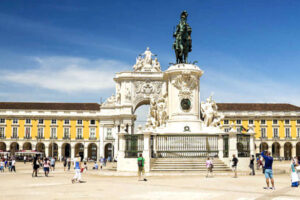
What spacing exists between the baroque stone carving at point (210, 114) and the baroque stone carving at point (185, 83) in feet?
4.31

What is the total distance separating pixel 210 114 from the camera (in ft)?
77.8

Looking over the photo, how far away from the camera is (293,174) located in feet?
43.7

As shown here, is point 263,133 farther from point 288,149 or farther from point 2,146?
point 2,146

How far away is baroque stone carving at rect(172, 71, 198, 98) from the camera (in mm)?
23484

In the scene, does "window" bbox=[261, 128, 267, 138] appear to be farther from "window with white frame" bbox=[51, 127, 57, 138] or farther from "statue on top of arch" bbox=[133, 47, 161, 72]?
"window with white frame" bbox=[51, 127, 57, 138]

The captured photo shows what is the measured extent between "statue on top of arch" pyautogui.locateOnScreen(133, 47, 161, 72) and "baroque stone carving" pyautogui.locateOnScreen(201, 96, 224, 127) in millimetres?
52390

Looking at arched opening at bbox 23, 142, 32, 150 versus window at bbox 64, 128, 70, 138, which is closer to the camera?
window at bbox 64, 128, 70, 138

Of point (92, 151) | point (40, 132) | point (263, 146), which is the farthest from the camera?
point (92, 151)

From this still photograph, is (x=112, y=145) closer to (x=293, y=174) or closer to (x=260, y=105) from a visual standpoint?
(x=260, y=105)

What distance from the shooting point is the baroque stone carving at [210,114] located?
23656 millimetres

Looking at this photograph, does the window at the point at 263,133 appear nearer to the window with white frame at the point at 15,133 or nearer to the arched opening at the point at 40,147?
the arched opening at the point at 40,147

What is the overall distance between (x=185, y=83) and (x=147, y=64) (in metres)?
53.5

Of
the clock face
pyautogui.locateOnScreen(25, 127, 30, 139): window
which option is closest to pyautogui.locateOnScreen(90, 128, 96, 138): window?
pyautogui.locateOnScreen(25, 127, 30, 139): window

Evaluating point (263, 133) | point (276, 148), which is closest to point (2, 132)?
point (263, 133)
